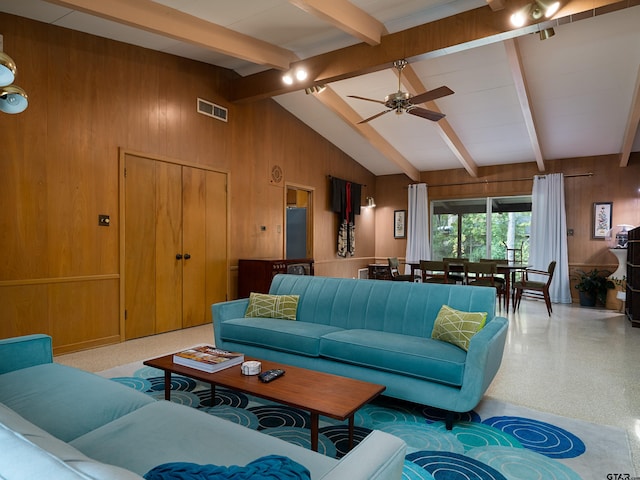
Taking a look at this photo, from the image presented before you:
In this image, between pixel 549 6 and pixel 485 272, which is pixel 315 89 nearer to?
pixel 549 6

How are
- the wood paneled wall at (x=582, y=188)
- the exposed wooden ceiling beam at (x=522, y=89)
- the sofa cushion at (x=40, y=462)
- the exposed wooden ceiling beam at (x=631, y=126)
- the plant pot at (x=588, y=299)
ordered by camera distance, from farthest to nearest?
the wood paneled wall at (x=582, y=188) < the plant pot at (x=588, y=299) < the exposed wooden ceiling beam at (x=631, y=126) < the exposed wooden ceiling beam at (x=522, y=89) < the sofa cushion at (x=40, y=462)

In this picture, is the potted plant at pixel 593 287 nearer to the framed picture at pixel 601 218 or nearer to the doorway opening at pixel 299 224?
the framed picture at pixel 601 218

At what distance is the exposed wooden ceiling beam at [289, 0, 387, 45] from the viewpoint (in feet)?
11.7

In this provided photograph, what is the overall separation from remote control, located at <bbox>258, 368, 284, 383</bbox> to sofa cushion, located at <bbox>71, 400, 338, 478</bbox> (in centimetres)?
62

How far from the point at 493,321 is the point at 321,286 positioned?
1.49 meters

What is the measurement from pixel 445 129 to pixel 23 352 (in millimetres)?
6162

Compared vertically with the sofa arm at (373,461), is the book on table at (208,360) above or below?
below

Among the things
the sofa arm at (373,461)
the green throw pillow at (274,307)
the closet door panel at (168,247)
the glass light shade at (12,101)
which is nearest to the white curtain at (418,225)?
the closet door panel at (168,247)

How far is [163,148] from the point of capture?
489cm

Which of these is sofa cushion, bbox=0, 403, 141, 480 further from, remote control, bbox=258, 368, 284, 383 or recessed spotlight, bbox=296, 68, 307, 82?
recessed spotlight, bbox=296, 68, 307, 82

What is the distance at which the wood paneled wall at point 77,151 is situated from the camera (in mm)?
3654

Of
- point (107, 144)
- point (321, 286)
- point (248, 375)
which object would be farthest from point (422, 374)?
point (107, 144)

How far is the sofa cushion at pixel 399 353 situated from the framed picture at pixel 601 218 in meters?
6.27

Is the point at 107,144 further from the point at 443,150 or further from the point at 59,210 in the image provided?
the point at 443,150
